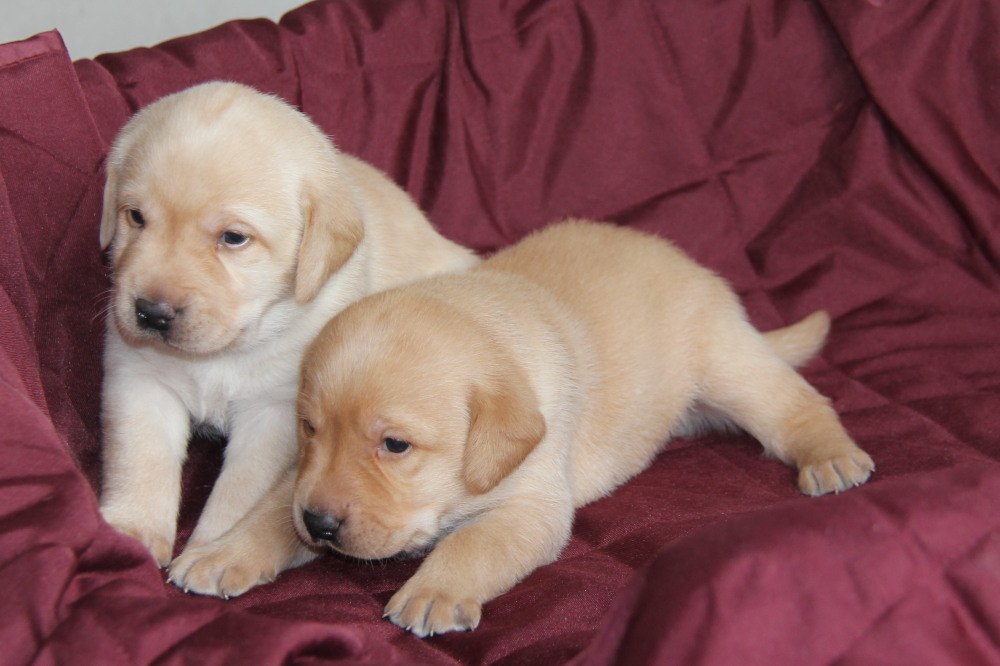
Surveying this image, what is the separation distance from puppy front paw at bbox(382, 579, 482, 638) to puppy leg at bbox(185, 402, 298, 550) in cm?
67

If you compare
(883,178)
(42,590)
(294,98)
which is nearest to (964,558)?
(42,590)

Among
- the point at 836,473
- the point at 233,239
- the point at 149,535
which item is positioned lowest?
the point at 836,473

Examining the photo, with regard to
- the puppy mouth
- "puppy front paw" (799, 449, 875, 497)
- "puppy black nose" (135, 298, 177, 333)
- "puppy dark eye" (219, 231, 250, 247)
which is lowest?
"puppy front paw" (799, 449, 875, 497)

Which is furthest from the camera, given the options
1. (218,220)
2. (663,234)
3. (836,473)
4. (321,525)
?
(663,234)

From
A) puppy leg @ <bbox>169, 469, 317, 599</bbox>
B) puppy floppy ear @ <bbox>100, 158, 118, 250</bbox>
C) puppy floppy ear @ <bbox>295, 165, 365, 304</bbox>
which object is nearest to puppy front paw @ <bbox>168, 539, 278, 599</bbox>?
puppy leg @ <bbox>169, 469, 317, 599</bbox>

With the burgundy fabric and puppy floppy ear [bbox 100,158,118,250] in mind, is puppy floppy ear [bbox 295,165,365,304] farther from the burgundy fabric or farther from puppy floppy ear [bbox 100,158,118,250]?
the burgundy fabric

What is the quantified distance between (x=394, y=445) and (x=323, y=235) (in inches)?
26.4

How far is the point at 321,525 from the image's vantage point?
272cm

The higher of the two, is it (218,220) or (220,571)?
(218,220)

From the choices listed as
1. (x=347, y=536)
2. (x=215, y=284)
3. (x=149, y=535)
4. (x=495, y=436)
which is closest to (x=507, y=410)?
(x=495, y=436)

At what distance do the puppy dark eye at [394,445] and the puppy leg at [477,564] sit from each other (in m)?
0.28

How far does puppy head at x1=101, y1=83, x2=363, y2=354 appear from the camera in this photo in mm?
2916

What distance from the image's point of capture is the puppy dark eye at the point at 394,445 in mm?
2789

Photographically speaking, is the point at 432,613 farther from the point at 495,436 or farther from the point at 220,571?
the point at 220,571
